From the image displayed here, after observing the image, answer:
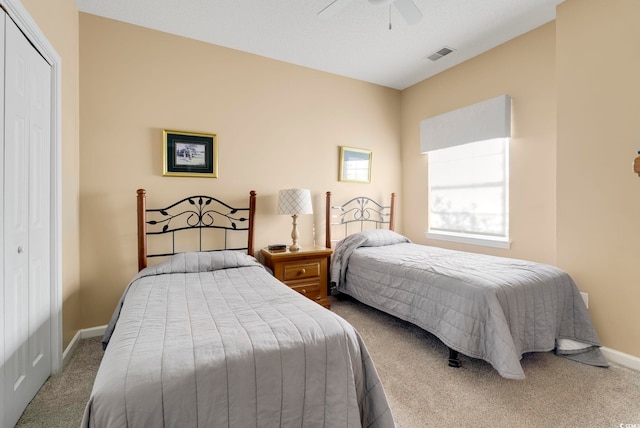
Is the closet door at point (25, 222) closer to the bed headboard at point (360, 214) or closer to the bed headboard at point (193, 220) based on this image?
the bed headboard at point (193, 220)

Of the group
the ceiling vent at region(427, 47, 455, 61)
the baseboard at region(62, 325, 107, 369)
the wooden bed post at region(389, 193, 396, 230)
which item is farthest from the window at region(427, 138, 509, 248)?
the baseboard at region(62, 325, 107, 369)

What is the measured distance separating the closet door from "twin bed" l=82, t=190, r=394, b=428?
1.82 ft

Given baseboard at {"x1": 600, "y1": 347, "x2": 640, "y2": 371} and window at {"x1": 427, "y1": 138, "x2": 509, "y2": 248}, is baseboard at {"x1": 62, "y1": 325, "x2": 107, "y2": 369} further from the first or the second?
baseboard at {"x1": 600, "y1": 347, "x2": 640, "y2": 371}

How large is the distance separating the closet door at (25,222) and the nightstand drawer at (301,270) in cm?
178

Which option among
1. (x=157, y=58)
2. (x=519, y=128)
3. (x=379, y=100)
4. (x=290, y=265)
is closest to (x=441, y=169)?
(x=519, y=128)

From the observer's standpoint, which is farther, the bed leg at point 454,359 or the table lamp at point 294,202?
the table lamp at point 294,202

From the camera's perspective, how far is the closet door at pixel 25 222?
1.50m

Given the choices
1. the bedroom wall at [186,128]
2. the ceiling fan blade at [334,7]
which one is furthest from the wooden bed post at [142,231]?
the ceiling fan blade at [334,7]

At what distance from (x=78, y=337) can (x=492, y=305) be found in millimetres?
3182

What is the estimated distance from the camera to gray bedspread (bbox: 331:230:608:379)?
193 centimetres

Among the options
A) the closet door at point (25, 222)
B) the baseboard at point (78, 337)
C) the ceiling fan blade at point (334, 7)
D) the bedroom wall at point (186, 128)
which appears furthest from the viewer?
the bedroom wall at point (186, 128)

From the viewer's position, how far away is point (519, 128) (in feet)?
9.83

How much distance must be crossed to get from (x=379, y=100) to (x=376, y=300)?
2.73m

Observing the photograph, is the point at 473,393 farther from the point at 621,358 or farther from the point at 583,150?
the point at 583,150
